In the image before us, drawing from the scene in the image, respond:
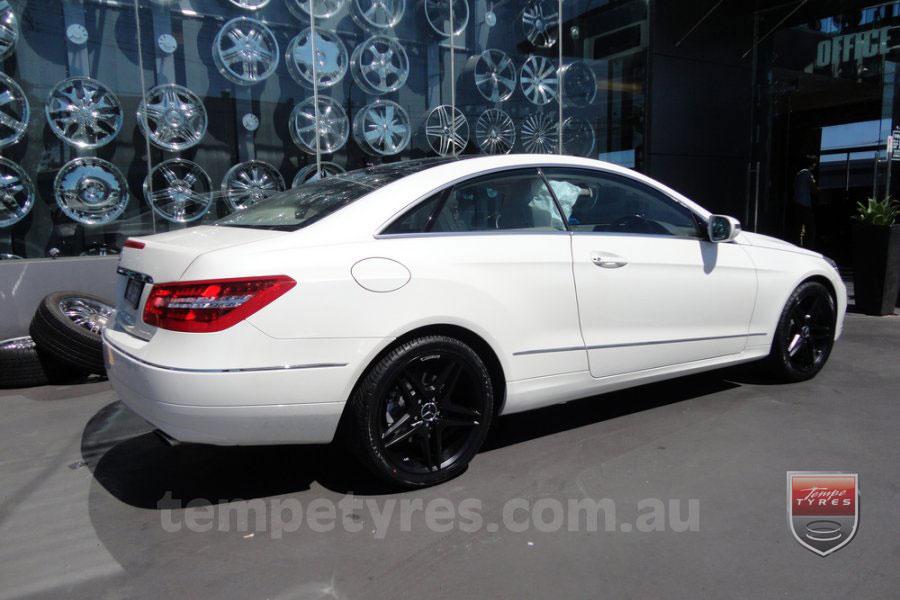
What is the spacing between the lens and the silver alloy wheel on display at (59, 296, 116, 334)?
5.41 m

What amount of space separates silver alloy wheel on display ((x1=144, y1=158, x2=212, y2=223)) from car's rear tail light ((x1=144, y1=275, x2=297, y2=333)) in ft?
17.7

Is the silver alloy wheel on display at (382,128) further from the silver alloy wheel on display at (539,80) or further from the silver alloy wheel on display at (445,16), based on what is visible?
the silver alloy wheel on display at (539,80)

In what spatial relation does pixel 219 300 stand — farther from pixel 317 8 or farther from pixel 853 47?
pixel 853 47

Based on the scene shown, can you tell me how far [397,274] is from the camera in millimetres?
2980

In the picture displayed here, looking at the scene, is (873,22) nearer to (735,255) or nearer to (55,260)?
(735,255)

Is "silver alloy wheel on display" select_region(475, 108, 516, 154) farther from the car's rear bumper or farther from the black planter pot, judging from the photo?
the car's rear bumper

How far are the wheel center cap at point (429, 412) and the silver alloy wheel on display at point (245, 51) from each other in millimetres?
6307

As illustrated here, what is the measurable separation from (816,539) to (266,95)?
7494 mm

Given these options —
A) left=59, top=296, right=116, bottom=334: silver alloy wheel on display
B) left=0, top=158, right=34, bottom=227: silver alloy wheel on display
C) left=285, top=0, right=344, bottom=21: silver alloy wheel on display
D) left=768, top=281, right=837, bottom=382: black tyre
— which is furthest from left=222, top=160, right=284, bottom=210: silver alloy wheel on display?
left=768, top=281, right=837, bottom=382: black tyre

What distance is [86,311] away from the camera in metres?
5.61

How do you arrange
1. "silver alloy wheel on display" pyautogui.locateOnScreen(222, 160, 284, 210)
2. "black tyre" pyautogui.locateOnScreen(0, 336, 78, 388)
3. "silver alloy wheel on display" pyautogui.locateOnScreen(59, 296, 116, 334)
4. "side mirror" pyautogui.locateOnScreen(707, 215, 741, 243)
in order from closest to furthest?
"side mirror" pyautogui.locateOnScreen(707, 215, 741, 243) < "black tyre" pyautogui.locateOnScreen(0, 336, 78, 388) < "silver alloy wheel on display" pyautogui.locateOnScreen(59, 296, 116, 334) < "silver alloy wheel on display" pyautogui.locateOnScreen(222, 160, 284, 210)

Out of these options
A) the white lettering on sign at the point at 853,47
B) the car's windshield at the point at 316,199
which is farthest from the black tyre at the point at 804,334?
the white lettering on sign at the point at 853,47

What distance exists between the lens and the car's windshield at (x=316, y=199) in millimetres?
3191

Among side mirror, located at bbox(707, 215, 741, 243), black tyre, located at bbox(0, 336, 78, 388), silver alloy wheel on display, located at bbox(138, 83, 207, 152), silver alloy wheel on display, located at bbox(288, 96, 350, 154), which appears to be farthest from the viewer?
silver alloy wheel on display, located at bbox(288, 96, 350, 154)
